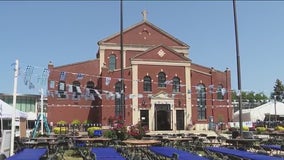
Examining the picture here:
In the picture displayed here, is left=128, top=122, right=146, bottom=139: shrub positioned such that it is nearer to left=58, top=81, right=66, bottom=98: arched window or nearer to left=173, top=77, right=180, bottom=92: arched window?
left=58, top=81, right=66, bottom=98: arched window

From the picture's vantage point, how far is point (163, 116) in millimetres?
44406

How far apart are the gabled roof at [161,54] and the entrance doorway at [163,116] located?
5.77 meters

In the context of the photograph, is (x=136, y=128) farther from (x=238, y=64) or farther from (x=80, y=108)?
(x=80, y=108)

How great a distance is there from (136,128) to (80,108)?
22.8m

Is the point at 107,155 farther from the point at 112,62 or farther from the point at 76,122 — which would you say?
the point at 112,62

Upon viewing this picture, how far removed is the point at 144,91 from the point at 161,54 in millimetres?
5048

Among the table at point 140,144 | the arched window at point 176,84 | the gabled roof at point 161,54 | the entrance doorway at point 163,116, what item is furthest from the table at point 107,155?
the arched window at point 176,84

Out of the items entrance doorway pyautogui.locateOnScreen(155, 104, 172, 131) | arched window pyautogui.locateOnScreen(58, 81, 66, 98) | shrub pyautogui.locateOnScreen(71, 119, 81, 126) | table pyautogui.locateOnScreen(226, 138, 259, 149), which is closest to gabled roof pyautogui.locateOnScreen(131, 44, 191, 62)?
entrance doorway pyautogui.locateOnScreen(155, 104, 172, 131)

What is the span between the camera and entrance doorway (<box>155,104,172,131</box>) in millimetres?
43688

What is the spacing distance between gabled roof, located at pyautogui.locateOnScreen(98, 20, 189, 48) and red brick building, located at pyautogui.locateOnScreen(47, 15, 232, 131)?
55cm

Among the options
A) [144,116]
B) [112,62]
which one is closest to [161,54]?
[112,62]

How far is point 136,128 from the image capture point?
23.2 meters

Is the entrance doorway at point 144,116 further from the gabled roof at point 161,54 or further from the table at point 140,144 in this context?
the table at point 140,144

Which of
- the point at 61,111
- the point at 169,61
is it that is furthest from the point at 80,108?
the point at 169,61
